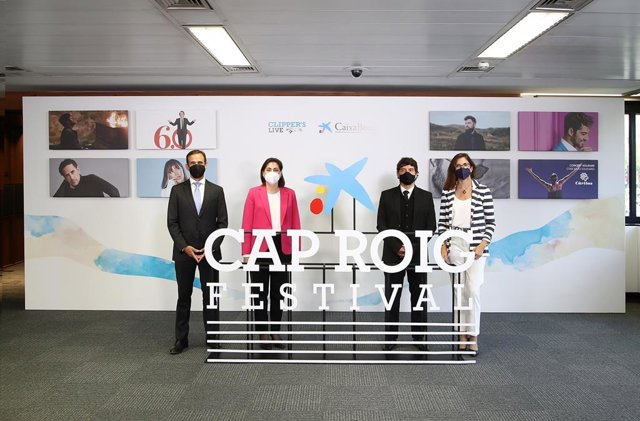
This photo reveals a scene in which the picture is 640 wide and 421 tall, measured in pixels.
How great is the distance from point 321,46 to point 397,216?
167cm

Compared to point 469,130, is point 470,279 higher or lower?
lower

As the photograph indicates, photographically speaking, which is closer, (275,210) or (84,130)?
(275,210)

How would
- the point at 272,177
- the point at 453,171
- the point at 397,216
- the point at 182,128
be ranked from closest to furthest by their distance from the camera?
the point at 453,171
the point at 272,177
the point at 397,216
the point at 182,128

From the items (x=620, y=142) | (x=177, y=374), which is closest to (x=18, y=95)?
(x=177, y=374)

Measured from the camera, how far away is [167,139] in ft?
21.5

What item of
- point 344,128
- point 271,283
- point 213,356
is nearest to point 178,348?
point 213,356

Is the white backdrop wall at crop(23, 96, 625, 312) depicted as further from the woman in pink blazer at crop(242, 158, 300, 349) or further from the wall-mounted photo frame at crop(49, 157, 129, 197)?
the woman in pink blazer at crop(242, 158, 300, 349)

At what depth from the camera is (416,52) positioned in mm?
5367

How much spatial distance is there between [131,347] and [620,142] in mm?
5737

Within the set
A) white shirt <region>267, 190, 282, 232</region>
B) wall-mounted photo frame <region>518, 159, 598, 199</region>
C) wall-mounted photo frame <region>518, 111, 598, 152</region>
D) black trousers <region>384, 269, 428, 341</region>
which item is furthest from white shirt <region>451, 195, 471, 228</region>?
wall-mounted photo frame <region>518, 111, 598, 152</region>

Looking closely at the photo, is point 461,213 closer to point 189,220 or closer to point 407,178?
point 407,178

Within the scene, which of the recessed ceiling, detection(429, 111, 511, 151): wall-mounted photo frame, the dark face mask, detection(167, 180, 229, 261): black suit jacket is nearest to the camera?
the recessed ceiling

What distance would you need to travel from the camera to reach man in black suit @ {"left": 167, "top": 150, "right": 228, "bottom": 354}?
4.97 meters

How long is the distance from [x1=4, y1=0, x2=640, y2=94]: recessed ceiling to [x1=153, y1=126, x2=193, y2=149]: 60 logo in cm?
62
